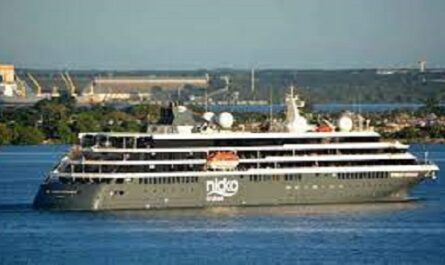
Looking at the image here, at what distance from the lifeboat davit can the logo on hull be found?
42cm

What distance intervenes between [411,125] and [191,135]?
70.6 m

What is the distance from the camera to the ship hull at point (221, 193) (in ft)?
184

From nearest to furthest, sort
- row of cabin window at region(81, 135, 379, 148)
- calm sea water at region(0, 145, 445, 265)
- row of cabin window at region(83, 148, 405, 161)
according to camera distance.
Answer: calm sea water at region(0, 145, 445, 265)
row of cabin window at region(83, 148, 405, 161)
row of cabin window at region(81, 135, 379, 148)

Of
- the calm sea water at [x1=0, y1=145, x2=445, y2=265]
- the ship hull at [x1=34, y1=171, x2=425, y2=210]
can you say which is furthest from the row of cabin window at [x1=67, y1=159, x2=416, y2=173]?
the calm sea water at [x1=0, y1=145, x2=445, y2=265]

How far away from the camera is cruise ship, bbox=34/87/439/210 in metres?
56.0

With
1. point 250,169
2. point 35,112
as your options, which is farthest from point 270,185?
point 35,112

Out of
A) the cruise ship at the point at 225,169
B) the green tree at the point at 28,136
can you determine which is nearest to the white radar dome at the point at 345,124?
the cruise ship at the point at 225,169

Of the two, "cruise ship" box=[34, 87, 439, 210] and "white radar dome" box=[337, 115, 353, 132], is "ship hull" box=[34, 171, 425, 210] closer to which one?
"cruise ship" box=[34, 87, 439, 210]

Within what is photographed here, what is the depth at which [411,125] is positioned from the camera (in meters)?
127

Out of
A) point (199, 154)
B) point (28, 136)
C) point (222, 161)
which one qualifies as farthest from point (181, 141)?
point (28, 136)

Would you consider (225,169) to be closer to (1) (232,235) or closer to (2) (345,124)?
(2) (345,124)

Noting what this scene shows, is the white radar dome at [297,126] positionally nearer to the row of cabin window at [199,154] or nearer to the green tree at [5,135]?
the row of cabin window at [199,154]

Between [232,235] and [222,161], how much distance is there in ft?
25.0

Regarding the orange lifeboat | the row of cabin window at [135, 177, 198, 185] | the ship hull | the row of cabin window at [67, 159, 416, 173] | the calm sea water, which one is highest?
the orange lifeboat
